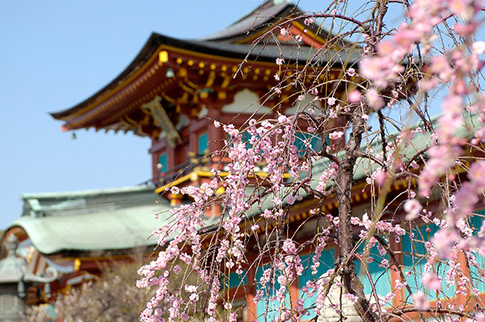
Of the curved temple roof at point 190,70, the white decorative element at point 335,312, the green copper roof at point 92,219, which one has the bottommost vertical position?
the white decorative element at point 335,312

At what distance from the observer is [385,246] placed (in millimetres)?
3490

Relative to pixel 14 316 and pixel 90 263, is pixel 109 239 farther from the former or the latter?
pixel 14 316

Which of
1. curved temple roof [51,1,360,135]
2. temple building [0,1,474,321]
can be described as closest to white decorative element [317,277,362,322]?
temple building [0,1,474,321]

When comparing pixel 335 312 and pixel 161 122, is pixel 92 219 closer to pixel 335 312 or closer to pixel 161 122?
pixel 161 122

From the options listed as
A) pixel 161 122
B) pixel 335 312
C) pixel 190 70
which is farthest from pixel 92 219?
pixel 335 312

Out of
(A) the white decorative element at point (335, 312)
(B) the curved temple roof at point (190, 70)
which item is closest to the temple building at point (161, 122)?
(B) the curved temple roof at point (190, 70)

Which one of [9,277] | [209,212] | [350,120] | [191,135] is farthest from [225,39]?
[350,120]

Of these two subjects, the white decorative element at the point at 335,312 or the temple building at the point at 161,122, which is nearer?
the white decorative element at the point at 335,312

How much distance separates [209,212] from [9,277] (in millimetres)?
3696

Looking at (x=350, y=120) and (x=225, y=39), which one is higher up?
(x=225, y=39)

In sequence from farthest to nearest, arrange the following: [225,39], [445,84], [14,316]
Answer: [225,39]
[14,316]
[445,84]

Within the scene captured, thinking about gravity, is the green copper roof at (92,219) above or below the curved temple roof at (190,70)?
below

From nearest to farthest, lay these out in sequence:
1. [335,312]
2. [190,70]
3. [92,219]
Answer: [335,312], [190,70], [92,219]

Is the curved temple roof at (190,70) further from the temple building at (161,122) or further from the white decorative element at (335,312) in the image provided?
the white decorative element at (335,312)
